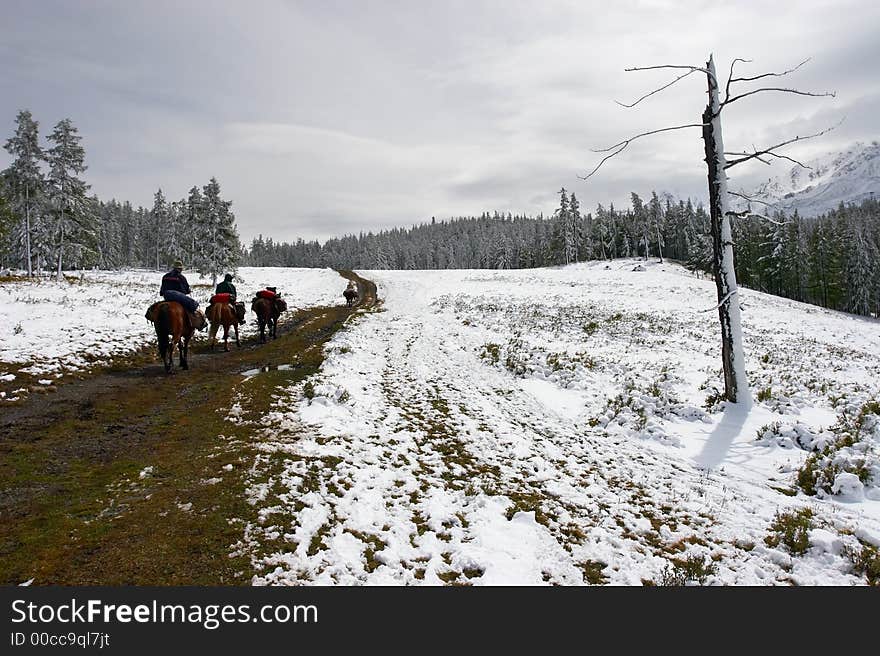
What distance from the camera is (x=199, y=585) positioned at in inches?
147

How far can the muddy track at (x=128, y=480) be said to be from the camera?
3.87 m

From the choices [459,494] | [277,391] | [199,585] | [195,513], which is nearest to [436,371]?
[277,391]

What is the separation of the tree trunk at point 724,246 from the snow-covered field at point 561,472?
818mm

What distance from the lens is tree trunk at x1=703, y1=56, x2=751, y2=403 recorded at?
968 centimetres

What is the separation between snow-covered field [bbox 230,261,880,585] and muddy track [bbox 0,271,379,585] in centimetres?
46

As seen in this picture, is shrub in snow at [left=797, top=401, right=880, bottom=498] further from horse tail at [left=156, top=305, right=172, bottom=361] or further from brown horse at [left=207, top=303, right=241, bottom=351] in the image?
brown horse at [left=207, top=303, right=241, bottom=351]

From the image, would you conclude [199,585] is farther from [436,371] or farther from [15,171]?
[15,171]

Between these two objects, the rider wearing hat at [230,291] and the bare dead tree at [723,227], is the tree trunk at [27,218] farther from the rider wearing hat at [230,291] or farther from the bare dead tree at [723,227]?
the bare dead tree at [723,227]

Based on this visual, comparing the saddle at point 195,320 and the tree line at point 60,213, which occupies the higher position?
the tree line at point 60,213

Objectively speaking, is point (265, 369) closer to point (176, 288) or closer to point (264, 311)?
point (176, 288)

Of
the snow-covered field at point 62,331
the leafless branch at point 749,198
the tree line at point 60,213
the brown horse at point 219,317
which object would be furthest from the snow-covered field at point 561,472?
the tree line at point 60,213

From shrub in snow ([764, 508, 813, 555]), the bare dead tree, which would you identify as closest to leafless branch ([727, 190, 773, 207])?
the bare dead tree

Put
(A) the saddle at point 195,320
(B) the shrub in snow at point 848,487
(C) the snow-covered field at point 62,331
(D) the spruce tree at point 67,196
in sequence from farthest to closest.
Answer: (D) the spruce tree at point 67,196 < (A) the saddle at point 195,320 < (C) the snow-covered field at point 62,331 < (B) the shrub in snow at point 848,487

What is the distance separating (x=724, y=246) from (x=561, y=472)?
711 centimetres
